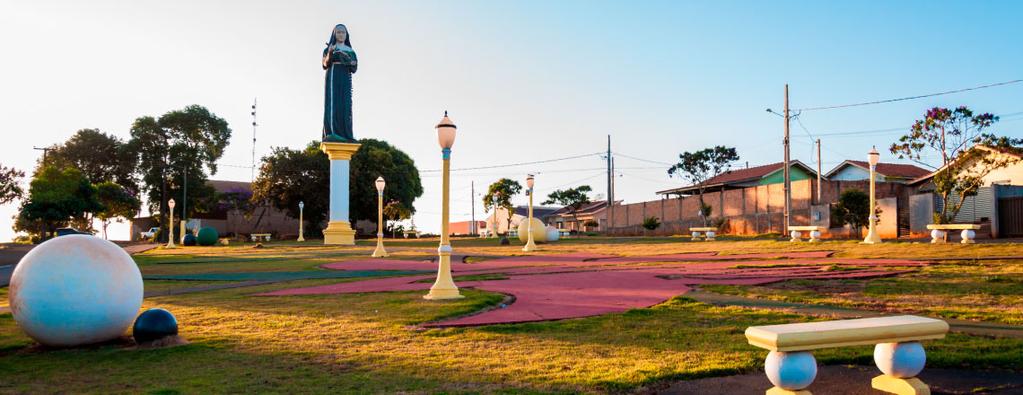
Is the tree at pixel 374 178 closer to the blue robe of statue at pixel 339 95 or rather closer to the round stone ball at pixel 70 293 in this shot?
the blue robe of statue at pixel 339 95

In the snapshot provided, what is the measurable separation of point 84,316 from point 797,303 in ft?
29.1

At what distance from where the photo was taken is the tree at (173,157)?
67438 mm

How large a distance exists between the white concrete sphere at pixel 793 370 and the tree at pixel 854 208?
2850cm

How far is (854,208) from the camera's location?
30594 millimetres

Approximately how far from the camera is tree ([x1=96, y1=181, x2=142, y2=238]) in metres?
60.4

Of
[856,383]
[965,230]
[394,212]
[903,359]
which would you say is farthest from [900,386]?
[394,212]

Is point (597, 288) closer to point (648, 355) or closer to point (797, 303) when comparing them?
point (797, 303)

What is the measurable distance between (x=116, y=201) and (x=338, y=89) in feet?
98.2

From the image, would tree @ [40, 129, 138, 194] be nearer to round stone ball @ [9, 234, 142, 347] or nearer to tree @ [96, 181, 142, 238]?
tree @ [96, 181, 142, 238]

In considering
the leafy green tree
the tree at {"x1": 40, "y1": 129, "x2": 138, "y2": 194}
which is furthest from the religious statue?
the tree at {"x1": 40, "y1": 129, "x2": 138, "y2": 194}

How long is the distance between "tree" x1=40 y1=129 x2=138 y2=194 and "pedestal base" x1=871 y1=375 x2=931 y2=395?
239 feet

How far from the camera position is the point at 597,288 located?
12.8 m

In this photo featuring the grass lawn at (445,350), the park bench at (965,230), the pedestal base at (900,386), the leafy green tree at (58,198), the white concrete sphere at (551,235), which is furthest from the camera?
the leafy green tree at (58,198)

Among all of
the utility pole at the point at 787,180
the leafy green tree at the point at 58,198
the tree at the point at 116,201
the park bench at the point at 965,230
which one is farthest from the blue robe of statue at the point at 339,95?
the park bench at the point at 965,230
